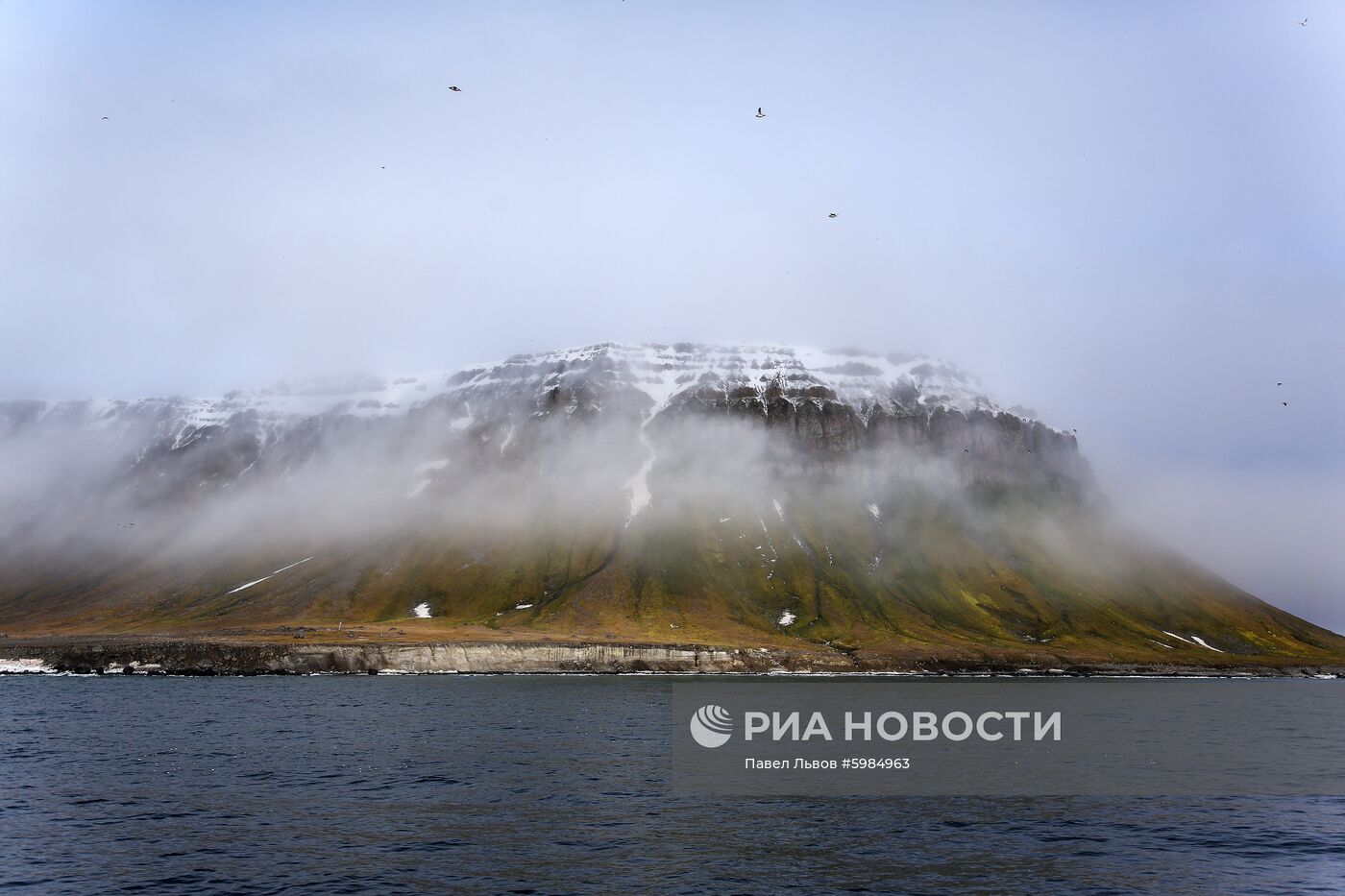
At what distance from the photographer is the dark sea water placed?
4047 cm

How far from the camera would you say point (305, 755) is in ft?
238

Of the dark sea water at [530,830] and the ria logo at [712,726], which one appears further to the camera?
the ria logo at [712,726]

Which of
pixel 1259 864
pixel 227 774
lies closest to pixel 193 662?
pixel 227 774

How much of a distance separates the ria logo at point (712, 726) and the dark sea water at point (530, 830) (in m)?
7.35

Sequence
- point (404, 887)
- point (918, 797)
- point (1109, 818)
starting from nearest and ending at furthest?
point (404, 887)
point (1109, 818)
point (918, 797)

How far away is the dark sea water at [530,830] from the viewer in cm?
4047

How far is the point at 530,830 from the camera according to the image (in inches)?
1941

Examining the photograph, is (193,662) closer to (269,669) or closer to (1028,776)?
(269,669)

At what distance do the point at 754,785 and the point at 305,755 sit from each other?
34.2 m

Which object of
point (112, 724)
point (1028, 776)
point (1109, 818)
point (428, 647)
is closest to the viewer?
point (1109, 818)

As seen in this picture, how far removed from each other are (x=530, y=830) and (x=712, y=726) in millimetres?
55214

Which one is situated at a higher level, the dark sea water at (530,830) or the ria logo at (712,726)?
the ria logo at (712,726)

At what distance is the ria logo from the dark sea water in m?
7.35

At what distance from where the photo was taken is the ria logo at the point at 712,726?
9015cm
